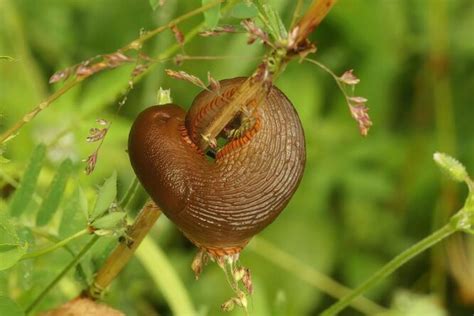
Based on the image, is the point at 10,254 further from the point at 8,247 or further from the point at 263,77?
the point at 263,77

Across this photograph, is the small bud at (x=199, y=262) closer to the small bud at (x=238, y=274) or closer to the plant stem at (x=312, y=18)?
the small bud at (x=238, y=274)

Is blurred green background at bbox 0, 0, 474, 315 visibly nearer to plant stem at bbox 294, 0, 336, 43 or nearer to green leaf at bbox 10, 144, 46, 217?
green leaf at bbox 10, 144, 46, 217

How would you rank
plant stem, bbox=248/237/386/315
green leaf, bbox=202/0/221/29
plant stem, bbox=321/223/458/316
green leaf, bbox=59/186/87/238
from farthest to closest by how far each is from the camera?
plant stem, bbox=248/237/386/315 → green leaf, bbox=59/186/87/238 → plant stem, bbox=321/223/458/316 → green leaf, bbox=202/0/221/29

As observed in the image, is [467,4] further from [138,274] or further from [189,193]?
[189,193]

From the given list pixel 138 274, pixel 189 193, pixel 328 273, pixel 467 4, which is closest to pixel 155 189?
pixel 189 193

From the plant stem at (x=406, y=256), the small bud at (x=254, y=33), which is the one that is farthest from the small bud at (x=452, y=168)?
the small bud at (x=254, y=33)

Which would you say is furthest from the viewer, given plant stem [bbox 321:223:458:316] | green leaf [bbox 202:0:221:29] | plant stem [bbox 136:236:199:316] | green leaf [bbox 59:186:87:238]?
plant stem [bbox 136:236:199:316]

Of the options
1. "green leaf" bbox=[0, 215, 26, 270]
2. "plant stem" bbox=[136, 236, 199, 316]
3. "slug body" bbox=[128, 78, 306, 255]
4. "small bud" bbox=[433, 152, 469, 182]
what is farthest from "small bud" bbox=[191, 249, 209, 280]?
"plant stem" bbox=[136, 236, 199, 316]
